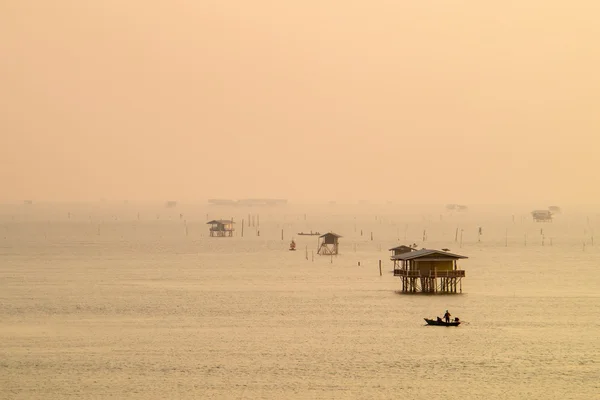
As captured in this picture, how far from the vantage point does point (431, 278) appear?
9456 cm

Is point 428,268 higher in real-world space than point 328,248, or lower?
lower

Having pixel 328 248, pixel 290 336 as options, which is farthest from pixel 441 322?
pixel 328 248

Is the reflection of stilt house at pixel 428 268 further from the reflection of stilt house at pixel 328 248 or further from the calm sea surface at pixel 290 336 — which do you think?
the reflection of stilt house at pixel 328 248

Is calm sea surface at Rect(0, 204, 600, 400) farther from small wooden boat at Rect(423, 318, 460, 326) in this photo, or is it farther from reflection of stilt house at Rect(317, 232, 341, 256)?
reflection of stilt house at Rect(317, 232, 341, 256)

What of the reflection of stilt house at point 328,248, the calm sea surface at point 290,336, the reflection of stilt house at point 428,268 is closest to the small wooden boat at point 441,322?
the calm sea surface at point 290,336

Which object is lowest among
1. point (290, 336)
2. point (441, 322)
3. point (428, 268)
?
point (290, 336)

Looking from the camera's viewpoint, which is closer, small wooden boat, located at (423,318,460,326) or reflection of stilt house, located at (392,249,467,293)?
small wooden boat, located at (423,318,460,326)

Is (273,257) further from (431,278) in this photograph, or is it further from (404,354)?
(404,354)

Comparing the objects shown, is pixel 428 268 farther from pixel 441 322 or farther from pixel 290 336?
pixel 290 336

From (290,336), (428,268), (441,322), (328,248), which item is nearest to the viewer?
(290,336)

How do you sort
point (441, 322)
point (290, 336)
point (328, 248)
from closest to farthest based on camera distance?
point (290, 336) → point (441, 322) → point (328, 248)

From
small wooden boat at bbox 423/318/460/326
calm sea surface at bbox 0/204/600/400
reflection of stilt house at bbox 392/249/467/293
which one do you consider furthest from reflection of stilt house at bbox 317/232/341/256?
small wooden boat at bbox 423/318/460/326

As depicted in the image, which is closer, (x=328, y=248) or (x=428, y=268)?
(x=428, y=268)

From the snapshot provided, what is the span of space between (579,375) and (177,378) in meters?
22.8
